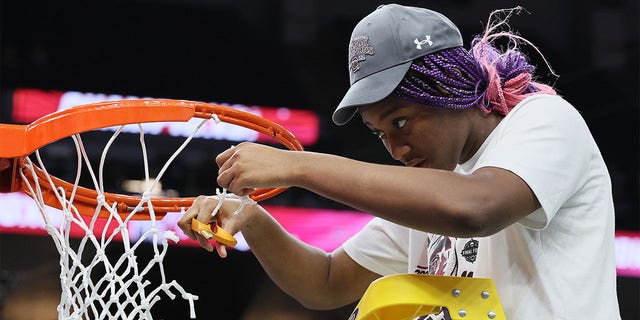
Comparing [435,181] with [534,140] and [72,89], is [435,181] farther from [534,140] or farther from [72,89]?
[72,89]

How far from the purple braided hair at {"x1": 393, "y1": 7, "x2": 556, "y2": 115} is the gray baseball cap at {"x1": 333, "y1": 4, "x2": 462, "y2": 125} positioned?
0.05 feet

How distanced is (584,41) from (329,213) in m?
1.51

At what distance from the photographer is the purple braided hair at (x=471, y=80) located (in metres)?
1.26

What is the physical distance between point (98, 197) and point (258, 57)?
260cm

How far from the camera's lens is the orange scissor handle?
126 centimetres

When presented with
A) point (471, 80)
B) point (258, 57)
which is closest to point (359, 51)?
point (471, 80)

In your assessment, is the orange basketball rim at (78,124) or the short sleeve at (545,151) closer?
the short sleeve at (545,151)

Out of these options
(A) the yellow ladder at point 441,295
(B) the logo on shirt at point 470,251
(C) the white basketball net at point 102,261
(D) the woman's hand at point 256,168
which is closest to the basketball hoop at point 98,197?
(C) the white basketball net at point 102,261

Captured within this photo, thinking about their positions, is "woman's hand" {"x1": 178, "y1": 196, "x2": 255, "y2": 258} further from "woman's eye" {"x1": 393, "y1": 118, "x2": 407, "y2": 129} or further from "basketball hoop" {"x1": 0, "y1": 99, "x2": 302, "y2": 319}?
"woman's eye" {"x1": 393, "y1": 118, "x2": 407, "y2": 129}

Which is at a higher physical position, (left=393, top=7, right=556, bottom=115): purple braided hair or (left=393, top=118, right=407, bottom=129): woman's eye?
(left=393, top=7, right=556, bottom=115): purple braided hair

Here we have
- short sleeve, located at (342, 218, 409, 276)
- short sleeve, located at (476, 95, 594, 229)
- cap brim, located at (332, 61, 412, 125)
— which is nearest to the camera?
short sleeve, located at (476, 95, 594, 229)

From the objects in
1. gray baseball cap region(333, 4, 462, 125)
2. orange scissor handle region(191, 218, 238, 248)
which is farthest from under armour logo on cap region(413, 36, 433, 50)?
orange scissor handle region(191, 218, 238, 248)

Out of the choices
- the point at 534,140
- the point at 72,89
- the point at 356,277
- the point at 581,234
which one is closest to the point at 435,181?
the point at 534,140

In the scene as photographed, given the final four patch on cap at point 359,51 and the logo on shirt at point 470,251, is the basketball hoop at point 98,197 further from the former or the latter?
the logo on shirt at point 470,251
